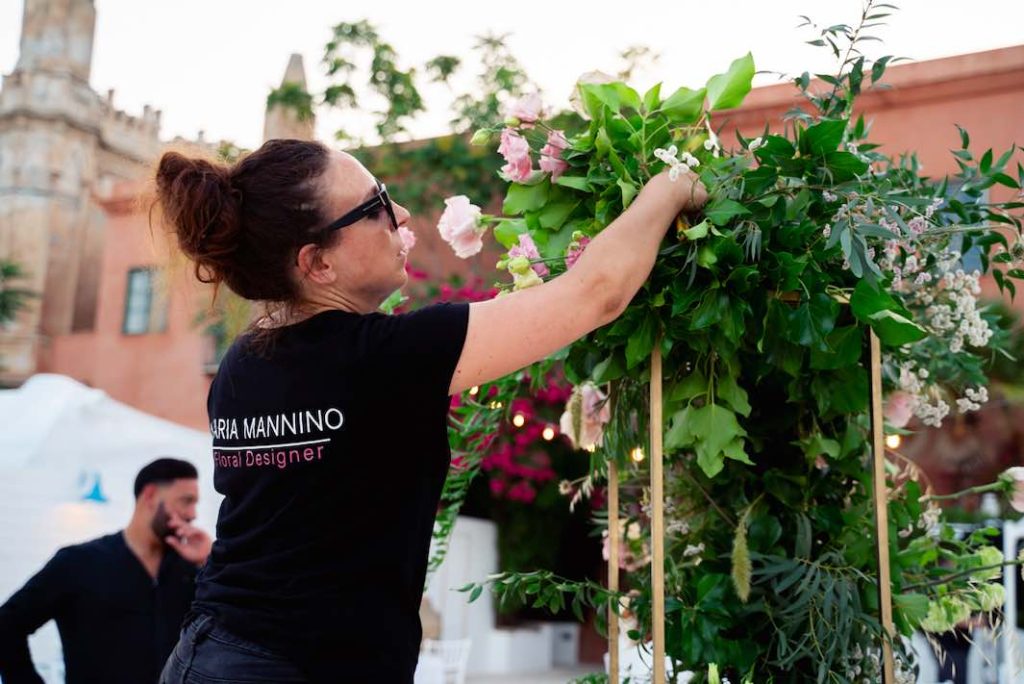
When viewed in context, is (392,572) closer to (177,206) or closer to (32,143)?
(177,206)

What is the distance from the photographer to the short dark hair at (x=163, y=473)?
3771 mm

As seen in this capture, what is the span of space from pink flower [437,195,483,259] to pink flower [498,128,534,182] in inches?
5.7

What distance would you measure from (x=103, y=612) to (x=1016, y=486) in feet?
9.09

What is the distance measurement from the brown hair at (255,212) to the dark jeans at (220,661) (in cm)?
49

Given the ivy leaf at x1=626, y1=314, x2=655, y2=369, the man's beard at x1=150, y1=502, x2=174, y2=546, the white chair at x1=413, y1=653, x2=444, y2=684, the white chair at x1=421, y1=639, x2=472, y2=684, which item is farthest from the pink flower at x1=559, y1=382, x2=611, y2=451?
the white chair at x1=421, y1=639, x2=472, y2=684

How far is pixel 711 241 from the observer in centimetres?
155

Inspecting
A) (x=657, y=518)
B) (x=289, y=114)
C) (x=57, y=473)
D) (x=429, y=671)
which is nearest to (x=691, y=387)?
(x=657, y=518)

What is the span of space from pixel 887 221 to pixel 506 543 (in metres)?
9.86

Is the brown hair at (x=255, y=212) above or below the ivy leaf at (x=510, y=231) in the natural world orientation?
below

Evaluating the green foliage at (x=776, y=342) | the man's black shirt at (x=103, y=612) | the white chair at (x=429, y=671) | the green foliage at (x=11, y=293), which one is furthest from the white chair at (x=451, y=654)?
the green foliage at (x=11, y=293)

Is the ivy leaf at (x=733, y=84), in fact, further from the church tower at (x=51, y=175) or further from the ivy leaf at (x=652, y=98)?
the church tower at (x=51, y=175)

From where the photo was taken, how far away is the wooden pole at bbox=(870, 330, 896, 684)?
167cm

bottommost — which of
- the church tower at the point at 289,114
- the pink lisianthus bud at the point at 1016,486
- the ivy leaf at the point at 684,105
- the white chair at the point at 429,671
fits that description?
the white chair at the point at 429,671

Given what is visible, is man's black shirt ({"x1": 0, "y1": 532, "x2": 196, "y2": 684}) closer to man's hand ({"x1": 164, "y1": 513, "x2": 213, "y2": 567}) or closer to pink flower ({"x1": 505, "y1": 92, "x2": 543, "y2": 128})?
man's hand ({"x1": 164, "y1": 513, "x2": 213, "y2": 567})
